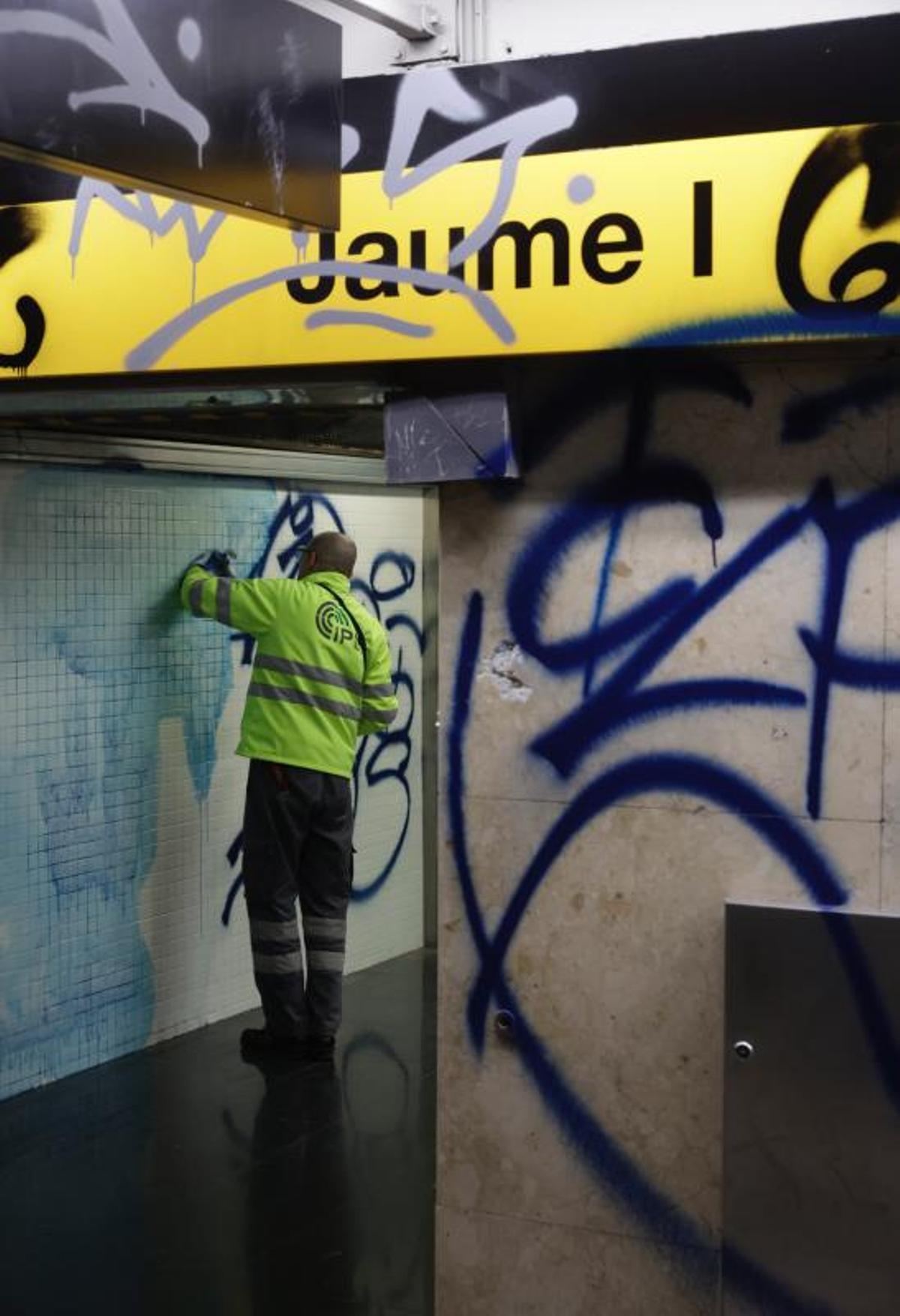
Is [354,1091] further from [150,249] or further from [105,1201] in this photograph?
[150,249]

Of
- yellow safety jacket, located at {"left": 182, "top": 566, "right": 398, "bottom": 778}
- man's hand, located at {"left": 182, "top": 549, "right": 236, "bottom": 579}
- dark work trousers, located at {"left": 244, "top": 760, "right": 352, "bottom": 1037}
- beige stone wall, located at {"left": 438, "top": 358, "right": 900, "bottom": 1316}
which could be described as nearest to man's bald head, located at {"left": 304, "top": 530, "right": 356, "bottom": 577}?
yellow safety jacket, located at {"left": 182, "top": 566, "right": 398, "bottom": 778}

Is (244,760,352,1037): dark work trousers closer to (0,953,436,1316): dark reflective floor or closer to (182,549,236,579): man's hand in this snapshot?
(0,953,436,1316): dark reflective floor

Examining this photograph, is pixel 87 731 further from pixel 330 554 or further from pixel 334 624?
pixel 330 554

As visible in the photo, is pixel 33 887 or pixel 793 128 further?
pixel 33 887

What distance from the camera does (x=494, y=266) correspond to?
14.3 ft

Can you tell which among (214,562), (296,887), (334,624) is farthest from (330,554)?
(296,887)

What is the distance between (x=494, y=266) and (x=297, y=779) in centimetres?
324

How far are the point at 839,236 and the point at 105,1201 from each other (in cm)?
358

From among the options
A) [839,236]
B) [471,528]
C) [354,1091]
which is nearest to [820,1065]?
[471,528]

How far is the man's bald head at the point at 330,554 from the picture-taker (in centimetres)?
743

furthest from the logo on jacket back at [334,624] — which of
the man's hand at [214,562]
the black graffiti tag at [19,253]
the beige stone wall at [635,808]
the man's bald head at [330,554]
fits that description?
the beige stone wall at [635,808]

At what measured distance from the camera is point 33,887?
22.1 feet

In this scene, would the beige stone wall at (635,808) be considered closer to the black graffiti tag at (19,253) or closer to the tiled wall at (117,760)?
the black graffiti tag at (19,253)

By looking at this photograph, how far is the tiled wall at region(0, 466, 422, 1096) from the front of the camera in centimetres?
665
